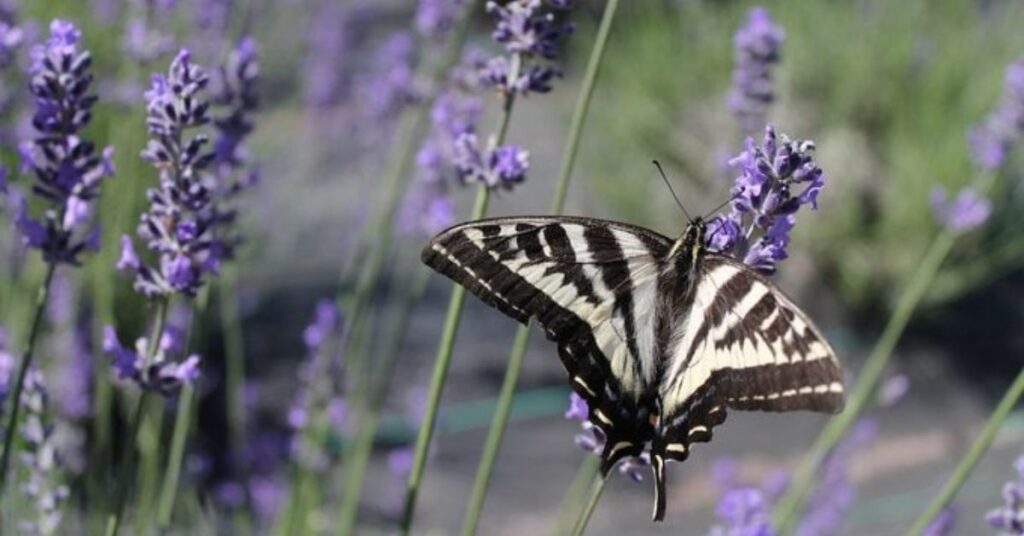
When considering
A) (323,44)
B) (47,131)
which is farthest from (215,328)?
(47,131)

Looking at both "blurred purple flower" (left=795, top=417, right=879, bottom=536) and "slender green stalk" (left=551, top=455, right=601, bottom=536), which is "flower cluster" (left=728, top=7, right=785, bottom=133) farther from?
"blurred purple flower" (left=795, top=417, right=879, bottom=536)

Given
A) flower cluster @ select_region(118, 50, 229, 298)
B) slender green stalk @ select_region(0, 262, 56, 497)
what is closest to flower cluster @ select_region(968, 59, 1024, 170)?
flower cluster @ select_region(118, 50, 229, 298)

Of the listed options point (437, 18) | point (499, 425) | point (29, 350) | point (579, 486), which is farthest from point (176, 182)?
point (437, 18)

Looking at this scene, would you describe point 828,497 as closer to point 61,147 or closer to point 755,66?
point 755,66

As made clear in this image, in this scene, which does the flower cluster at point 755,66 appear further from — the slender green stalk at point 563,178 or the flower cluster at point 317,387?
the flower cluster at point 317,387

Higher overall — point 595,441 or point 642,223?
point 642,223

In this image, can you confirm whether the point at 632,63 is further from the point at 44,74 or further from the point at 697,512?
the point at 44,74
